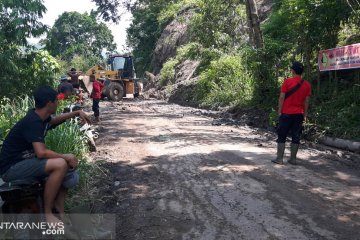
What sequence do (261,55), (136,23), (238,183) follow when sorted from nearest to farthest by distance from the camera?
1. (238,183)
2. (261,55)
3. (136,23)

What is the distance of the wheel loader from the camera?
1041 inches

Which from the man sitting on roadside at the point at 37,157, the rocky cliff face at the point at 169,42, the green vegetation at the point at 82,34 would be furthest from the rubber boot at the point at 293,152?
the green vegetation at the point at 82,34

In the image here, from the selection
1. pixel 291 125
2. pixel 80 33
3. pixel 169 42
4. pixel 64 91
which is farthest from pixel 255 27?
pixel 80 33

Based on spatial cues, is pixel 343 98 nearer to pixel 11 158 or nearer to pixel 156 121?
pixel 156 121

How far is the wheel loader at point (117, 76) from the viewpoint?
26.4m

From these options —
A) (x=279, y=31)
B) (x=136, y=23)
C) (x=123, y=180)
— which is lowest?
(x=123, y=180)

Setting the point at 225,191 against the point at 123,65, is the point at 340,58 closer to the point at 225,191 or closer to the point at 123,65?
the point at 225,191

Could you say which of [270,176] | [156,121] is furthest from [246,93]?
[270,176]

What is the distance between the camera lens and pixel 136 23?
145 ft

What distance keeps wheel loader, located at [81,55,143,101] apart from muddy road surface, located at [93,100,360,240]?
55.7ft

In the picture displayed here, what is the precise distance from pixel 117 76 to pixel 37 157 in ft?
78.9

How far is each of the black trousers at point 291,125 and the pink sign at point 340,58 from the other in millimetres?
3325

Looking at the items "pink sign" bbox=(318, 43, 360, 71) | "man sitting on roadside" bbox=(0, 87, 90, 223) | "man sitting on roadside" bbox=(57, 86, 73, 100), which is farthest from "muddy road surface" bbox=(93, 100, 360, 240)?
"pink sign" bbox=(318, 43, 360, 71)

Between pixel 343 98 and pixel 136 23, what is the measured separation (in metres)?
36.3
